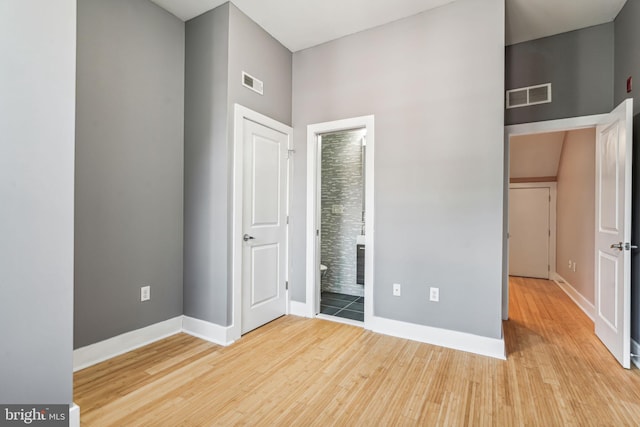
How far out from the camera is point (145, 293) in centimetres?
266

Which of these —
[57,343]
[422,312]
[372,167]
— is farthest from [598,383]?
[57,343]

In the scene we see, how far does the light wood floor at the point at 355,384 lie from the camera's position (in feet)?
5.63

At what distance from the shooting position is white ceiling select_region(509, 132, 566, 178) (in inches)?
185

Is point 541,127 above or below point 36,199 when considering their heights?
above

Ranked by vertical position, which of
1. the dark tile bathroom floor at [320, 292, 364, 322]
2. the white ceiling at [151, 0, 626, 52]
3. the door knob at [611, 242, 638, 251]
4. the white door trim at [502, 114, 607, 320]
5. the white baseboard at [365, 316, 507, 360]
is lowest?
the dark tile bathroom floor at [320, 292, 364, 322]

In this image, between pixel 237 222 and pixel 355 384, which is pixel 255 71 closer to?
pixel 237 222

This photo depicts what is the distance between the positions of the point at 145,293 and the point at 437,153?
294cm

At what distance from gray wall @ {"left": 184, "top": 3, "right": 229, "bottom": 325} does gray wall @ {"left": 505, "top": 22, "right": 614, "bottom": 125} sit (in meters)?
3.10

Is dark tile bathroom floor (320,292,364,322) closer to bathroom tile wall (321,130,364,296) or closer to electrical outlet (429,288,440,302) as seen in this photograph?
bathroom tile wall (321,130,364,296)

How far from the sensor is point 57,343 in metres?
1.50

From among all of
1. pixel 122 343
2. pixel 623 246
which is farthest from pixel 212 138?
pixel 623 246

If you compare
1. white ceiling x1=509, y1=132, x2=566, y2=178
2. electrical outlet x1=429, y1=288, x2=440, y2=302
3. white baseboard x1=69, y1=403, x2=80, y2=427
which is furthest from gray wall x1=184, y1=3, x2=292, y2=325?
white ceiling x1=509, y1=132, x2=566, y2=178

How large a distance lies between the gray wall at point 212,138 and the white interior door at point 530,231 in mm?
4977

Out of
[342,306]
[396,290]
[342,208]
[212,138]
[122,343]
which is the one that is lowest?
[342,306]
